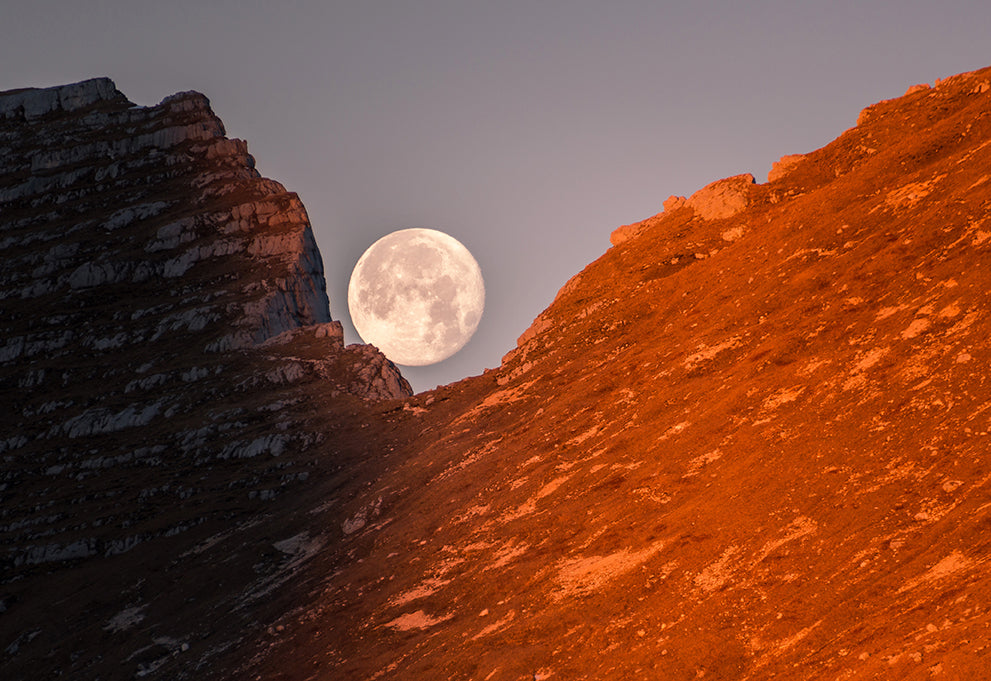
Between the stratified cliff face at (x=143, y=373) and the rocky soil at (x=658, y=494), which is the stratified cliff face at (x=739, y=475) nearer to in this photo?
the rocky soil at (x=658, y=494)

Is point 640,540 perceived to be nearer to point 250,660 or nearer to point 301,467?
point 250,660

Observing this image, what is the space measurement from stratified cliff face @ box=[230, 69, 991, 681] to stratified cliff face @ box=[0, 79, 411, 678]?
13.9m

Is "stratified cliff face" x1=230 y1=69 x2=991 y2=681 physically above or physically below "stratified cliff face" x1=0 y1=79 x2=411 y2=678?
below

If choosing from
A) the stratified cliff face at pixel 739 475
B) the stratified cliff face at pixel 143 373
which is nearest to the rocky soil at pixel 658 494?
the stratified cliff face at pixel 739 475

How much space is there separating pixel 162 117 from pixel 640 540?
9622cm

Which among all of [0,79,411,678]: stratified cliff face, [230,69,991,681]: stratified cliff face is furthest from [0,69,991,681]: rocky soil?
[0,79,411,678]: stratified cliff face

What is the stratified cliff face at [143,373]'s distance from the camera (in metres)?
53.4

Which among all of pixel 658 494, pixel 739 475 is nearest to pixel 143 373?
pixel 658 494

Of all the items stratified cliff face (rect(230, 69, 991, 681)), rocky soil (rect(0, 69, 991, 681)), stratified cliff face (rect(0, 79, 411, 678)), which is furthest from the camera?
stratified cliff face (rect(0, 79, 411, 678))

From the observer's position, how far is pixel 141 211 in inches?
3770

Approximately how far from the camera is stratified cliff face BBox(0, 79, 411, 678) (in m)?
53.4

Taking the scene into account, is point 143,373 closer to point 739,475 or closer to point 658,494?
point 658,494

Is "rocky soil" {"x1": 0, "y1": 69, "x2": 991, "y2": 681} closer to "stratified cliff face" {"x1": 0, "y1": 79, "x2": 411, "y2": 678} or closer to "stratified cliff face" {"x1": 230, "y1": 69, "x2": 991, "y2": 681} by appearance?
"stratified cliff face" {"x1": 230, "y1": 69, "x2": 991, "y2": 681}

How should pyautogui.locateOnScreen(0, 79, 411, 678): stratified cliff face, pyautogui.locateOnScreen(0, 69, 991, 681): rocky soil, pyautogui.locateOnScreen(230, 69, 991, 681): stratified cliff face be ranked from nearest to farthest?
pyautogui.locateOnScreen(230, 69, 991, 681): stratified cliff face → pyautogui.locateOnScreen(0, 69, 991, 681): rocky soil → pyautogui.locateOnScreen(0, 79, 411, 678): stratified cliff face
